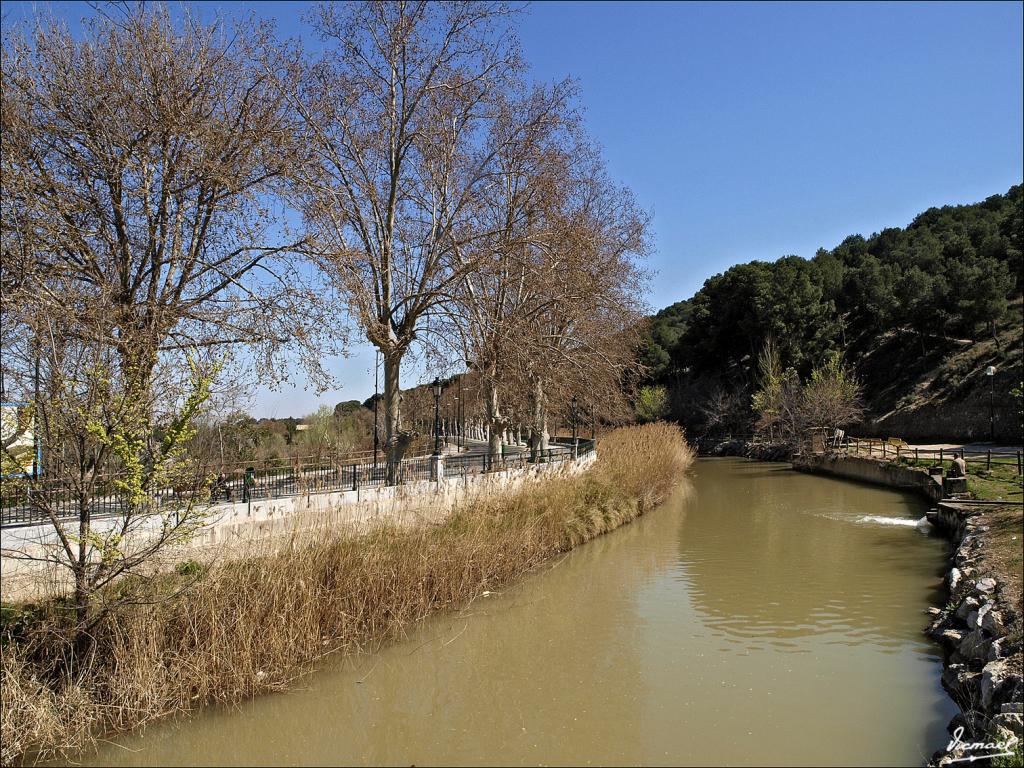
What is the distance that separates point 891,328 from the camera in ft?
206

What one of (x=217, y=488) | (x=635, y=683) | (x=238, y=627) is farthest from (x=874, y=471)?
(x=238, y=627)

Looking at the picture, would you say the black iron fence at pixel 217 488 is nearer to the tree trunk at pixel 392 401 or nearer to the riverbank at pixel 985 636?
the tree trunk at pixel 392 401

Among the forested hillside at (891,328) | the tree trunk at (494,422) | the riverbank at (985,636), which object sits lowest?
the riverbank at (985,636)

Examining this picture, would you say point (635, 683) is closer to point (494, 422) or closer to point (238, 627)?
point (238, 627)

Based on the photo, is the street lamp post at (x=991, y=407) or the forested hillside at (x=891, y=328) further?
the forested hillside at (x=891, y=328)

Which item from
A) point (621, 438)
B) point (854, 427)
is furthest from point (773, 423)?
point (621, 438)

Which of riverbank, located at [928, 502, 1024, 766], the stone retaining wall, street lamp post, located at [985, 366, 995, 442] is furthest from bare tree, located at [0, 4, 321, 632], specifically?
street lamp post, located at [985, 366, 995, 442]

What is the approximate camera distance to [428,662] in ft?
32.3

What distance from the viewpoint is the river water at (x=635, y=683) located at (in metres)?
7.31

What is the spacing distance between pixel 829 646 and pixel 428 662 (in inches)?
239

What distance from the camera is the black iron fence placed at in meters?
8.05

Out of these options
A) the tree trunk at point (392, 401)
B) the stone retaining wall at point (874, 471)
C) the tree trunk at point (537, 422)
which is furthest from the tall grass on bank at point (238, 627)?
the stone retaining wall at point (874, 471)

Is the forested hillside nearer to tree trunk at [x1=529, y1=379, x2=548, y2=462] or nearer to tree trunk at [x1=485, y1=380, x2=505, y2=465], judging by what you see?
tree trunk at [x1=529, y1=379, x2=548, y2=462]

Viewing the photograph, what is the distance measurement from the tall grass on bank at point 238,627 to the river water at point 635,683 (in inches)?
14.1
